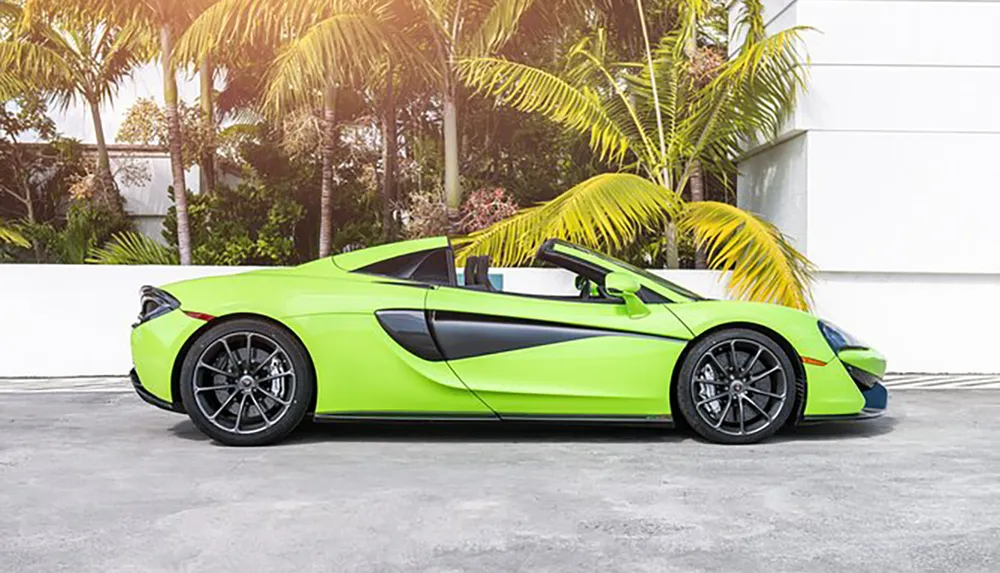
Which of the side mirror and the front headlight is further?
the front headlight

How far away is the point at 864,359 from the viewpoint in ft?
20.1

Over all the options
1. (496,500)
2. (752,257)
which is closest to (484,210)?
(752,257)

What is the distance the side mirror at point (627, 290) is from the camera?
231 inches

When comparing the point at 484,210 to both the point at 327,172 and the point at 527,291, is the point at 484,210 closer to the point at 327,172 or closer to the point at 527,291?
the point at 527,291

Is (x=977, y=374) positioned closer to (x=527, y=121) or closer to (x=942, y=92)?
(x=942, y=92)

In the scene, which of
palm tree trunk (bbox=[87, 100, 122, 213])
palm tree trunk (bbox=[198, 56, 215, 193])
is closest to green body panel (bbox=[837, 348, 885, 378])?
palm tree trunk (bbox=[198, 56, 215, 193])

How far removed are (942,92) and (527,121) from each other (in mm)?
6884

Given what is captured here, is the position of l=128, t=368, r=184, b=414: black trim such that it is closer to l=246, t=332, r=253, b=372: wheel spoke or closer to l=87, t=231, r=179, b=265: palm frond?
l=246, t=332, r=253, b=372: wheel spoke

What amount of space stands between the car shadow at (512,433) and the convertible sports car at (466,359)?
286 mm

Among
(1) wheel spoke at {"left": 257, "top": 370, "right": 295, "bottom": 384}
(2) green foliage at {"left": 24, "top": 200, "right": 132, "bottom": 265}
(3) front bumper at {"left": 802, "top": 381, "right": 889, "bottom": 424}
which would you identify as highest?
(2) green foliage at {"left": 24, "top": 200, "right": 132, "bottom": 265}

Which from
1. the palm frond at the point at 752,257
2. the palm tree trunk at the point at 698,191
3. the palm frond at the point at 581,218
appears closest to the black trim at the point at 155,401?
the palm frond at the point at 581,218

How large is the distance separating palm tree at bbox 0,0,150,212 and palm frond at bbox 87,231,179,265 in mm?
2566

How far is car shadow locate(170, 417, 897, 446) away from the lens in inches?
246

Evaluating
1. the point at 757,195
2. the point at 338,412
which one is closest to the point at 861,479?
the point at 338,412
